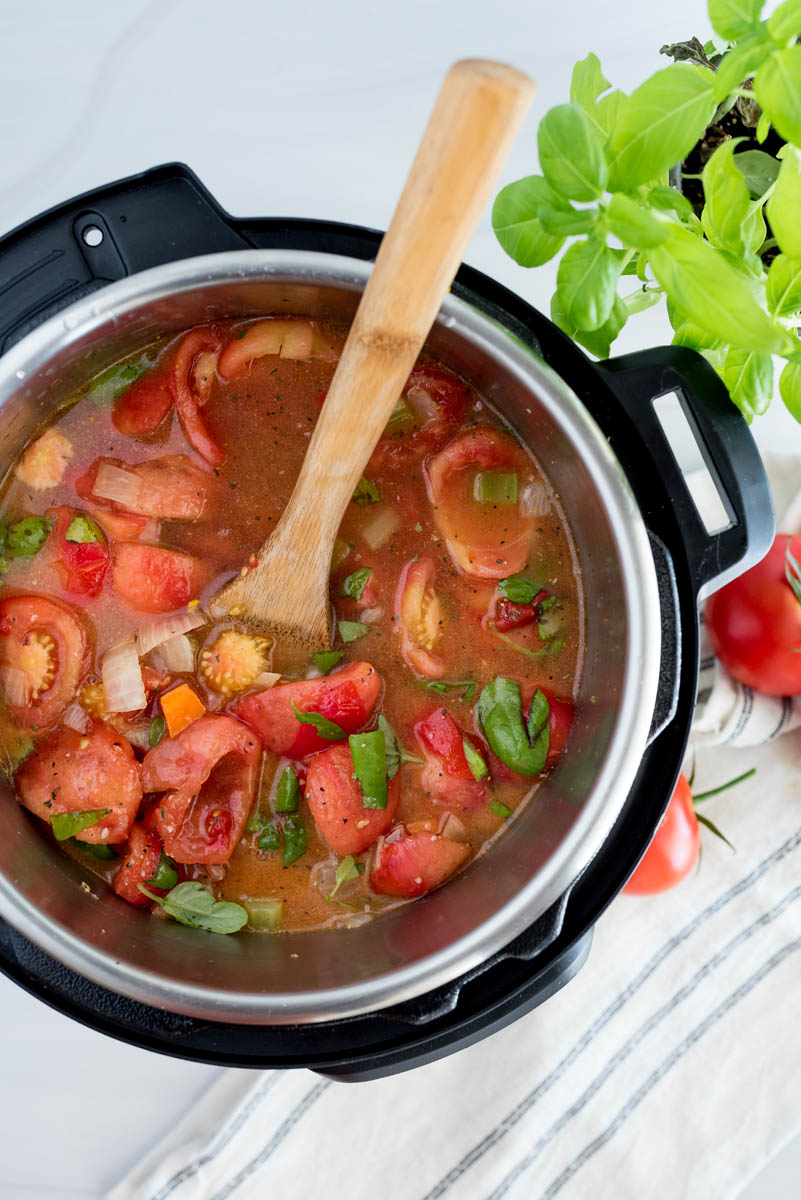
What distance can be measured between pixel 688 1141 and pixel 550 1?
2.85 metres

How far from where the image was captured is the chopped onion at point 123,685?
197cm

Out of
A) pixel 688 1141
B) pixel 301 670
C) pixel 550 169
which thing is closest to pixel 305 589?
pixel 301 670

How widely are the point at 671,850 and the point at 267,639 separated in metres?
1.08

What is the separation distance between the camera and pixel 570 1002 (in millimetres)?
2434

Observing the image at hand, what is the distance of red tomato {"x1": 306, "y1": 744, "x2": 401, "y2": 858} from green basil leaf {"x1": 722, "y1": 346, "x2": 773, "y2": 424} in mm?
981

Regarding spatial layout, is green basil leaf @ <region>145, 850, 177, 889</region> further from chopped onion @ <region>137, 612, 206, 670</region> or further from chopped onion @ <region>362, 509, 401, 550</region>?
chopped onion @ <region>362, 509, 401, 550</region>

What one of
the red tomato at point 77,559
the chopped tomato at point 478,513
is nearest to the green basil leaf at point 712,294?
the chopped tomato at point 478,513

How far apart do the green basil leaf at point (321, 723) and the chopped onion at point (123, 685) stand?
0.31 meters

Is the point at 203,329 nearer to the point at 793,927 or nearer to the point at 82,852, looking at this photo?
the point at 82,852

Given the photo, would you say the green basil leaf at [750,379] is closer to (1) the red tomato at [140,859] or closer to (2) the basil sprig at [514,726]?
(2) the basil sprig at [514,726]

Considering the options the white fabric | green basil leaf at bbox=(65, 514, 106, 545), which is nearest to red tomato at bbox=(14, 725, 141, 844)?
green basil leaf at bbox=(65, 514, 106, 545)

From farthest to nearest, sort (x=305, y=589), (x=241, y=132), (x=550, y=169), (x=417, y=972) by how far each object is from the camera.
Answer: (x=241, y=132) → (x=305, y=589) → (x=417, y=972) → (x=550, y=169)

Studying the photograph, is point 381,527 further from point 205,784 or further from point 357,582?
point 205,784

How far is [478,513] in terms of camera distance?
2.03 m
